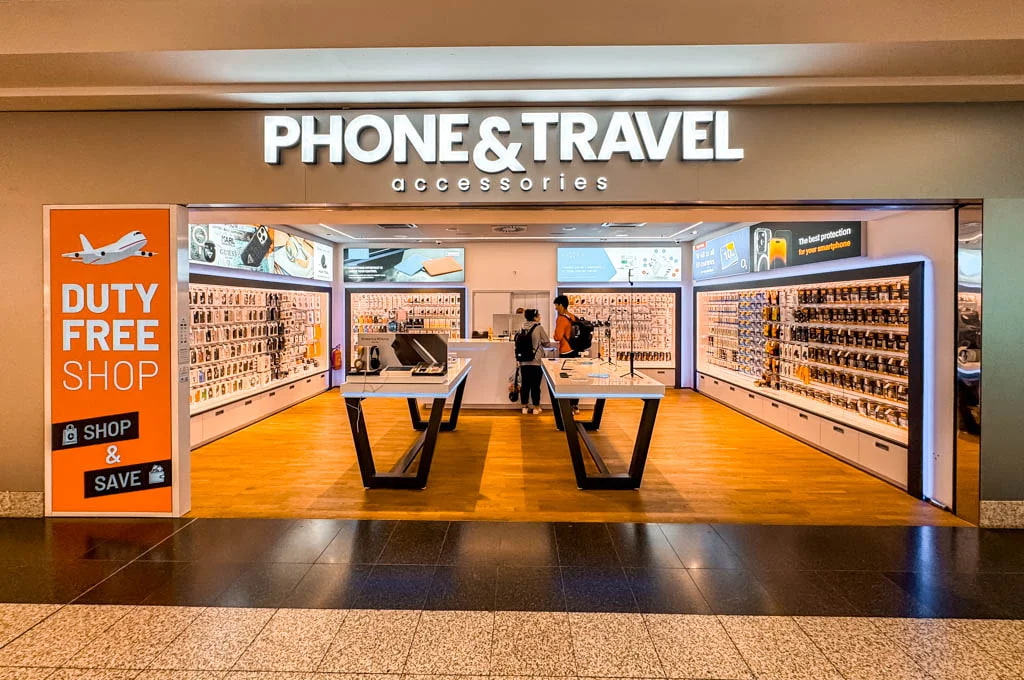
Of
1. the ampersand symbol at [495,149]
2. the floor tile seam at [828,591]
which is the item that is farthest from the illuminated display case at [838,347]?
the ampersand symbol at [495,149]

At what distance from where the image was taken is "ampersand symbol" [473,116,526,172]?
4258mm

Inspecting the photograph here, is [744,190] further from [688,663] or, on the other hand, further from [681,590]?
[688,663]

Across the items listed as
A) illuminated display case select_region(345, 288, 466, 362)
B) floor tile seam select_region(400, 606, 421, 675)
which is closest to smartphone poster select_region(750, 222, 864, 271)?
floor tile seam select_region(400, 606, 421, 675)

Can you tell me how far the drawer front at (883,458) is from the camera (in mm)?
5059

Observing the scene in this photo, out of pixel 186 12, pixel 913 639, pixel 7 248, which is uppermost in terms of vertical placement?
pixel 186 12

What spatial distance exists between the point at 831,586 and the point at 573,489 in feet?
7.45

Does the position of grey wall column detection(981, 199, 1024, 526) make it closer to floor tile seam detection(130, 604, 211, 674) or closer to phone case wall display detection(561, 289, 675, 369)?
floor tile seam detection(130, 604, 211, 674)

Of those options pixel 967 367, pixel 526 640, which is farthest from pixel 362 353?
pixel 967 367

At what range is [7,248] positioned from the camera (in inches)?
168

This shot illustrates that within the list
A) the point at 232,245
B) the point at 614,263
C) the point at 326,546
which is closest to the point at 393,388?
the point at 326,546

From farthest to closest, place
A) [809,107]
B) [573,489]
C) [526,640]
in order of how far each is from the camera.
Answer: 1. [573,489]
2. [809,107]
3. [526,640]

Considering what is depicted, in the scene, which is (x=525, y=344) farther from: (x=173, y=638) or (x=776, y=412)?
(x=173, y=638)

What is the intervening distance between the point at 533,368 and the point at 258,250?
463 centimetres

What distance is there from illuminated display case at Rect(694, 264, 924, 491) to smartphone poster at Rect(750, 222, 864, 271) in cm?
27
